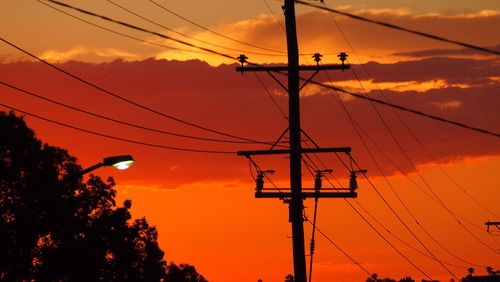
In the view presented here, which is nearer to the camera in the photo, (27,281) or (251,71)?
(251,71)

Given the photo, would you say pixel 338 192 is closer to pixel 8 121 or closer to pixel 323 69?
pixel 323 69

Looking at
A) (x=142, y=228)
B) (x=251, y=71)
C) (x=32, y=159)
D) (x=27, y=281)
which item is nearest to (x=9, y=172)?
(x=32, y=159)

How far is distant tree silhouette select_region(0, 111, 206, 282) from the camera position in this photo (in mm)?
61562

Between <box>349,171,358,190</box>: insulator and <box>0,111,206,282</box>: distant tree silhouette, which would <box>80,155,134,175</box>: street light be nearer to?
<box>349,171,358,190</box>: insulator

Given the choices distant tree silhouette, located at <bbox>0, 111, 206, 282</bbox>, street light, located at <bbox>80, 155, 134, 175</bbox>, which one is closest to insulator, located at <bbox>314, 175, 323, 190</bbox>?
street light, located at <bbox>80, 155, 134, 175</bbox>

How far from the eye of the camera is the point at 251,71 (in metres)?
36.3

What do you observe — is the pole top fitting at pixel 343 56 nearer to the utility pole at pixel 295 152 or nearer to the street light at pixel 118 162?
the utility pole at pixel 295 152

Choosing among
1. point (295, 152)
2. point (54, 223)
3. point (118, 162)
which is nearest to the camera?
point (118, 162)

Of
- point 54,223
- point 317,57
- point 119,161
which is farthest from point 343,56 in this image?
point 54,223

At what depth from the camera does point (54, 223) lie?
64688mm

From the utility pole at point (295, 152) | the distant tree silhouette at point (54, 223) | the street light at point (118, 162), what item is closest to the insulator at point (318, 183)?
the utility pole at point (295, 152)

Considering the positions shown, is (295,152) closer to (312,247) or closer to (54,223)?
(312,247)

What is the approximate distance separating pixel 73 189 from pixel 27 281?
694 cm

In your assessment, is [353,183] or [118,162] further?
[353,183]
